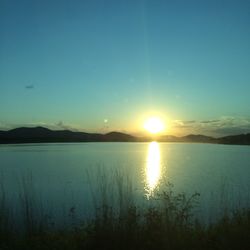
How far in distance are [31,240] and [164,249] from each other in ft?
8.31

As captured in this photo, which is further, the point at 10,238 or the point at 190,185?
the point at 190,185

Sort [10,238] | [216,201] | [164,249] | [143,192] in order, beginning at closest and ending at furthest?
[164,249], [10,238], [216,201], [143,192]

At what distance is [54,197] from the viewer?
778 inches

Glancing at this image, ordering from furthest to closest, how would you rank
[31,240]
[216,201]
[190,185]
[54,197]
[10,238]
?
1. [190,185]
2. [54,197]
3. [216,201]
4. [10,238]
5. [31,240]

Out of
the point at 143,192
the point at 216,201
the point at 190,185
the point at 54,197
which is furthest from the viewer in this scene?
the point at 190,185

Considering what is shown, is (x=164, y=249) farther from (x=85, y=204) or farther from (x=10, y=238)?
(x=85, y=204)

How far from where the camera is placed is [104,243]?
24.2 feet

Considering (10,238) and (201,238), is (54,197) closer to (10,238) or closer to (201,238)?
(10,238)

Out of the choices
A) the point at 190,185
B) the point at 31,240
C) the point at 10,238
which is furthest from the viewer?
the point at 190,185

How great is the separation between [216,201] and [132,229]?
33.6ft

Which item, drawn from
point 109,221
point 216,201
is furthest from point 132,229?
point 216,201

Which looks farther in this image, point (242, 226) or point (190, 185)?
point (190, 185)

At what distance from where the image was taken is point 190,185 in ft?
83.4

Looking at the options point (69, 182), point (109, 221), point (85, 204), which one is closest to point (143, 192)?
point (85, 204)
